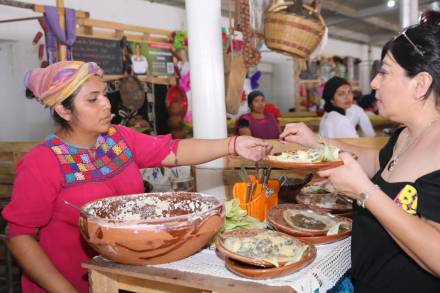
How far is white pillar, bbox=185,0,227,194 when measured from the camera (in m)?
3.26

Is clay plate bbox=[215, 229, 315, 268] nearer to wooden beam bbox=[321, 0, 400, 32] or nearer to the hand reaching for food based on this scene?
the hand reaching for food

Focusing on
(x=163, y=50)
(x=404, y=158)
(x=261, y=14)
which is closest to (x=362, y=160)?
(x=404, y=158)

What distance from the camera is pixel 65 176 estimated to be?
1.80m

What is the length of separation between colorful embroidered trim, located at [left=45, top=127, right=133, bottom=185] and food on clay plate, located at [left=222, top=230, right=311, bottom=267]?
706 millimetres

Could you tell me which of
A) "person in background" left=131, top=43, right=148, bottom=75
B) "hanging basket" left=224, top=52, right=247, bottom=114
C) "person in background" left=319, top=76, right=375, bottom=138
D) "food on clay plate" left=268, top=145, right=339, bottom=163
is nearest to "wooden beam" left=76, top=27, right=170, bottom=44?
"person in background" left=131, top=43, right=148, bottom=75

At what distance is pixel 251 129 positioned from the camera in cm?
588

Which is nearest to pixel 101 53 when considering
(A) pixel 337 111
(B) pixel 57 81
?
(A) pixel 337 111

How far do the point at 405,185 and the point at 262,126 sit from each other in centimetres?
447

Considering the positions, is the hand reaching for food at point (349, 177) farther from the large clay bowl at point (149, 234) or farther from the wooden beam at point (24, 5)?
the wooden beam at point (24, 5)

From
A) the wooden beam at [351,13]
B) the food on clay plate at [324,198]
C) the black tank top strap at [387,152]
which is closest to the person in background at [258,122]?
the food on clay plate at [324,198]

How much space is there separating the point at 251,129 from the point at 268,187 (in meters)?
3.80

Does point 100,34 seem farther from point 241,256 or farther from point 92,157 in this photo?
point 241,256

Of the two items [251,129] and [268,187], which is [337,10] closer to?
[251,129]

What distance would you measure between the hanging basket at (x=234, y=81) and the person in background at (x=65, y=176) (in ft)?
5.02
